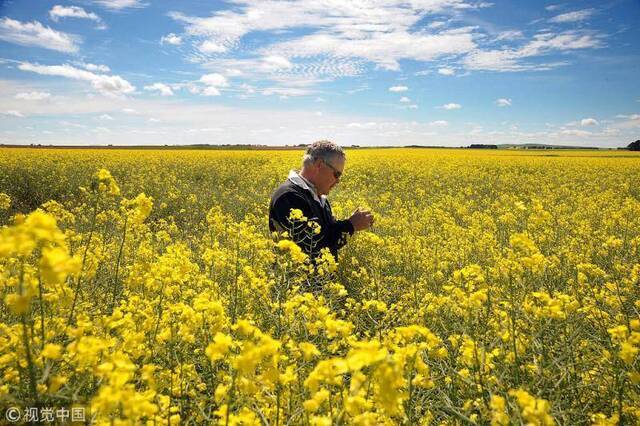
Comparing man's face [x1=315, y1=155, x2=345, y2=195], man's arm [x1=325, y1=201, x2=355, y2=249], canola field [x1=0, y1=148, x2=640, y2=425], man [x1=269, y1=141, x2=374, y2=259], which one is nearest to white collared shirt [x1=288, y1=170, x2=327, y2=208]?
man [x1=269, y1=141, x2=374, y2=259]

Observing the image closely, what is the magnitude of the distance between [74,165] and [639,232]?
17912mm

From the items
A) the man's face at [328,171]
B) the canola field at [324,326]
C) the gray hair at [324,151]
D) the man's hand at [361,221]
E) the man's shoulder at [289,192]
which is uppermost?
the gray hair at [324,151]

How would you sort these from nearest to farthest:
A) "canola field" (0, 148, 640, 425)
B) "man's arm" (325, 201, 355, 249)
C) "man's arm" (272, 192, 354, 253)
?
"canola field" (0, 148, 640, 425)
"man's arm" (272, 192, 354, 253)
"man's arm" (325, 201, 355, 249)

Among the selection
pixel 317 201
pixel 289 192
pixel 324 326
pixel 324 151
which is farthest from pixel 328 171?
pixel 324 326

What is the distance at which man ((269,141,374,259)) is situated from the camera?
446 centimetres

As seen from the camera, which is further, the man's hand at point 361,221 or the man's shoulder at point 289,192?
the man's hand at point 361,221

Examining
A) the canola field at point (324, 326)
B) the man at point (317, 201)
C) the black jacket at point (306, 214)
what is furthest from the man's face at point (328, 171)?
the canola field at point (324, 326)

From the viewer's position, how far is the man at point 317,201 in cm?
446

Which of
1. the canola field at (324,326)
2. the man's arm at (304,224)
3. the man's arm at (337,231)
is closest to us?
the canola field at (324,326)

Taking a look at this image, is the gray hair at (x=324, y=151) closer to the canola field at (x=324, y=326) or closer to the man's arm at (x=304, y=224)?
the man's arm at (x=304, y=224)

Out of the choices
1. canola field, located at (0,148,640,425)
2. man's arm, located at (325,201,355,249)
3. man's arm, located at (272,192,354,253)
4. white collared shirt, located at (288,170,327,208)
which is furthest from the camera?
white collared shirt, located at (288,170,327,208)

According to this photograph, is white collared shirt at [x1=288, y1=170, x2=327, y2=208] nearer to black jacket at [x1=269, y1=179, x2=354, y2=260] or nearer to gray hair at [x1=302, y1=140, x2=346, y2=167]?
black jacket at [x1=269, y1=179, x2=354, y2=260]

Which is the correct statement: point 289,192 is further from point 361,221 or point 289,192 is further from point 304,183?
point 361,221

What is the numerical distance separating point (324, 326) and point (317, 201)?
8.64 feet
